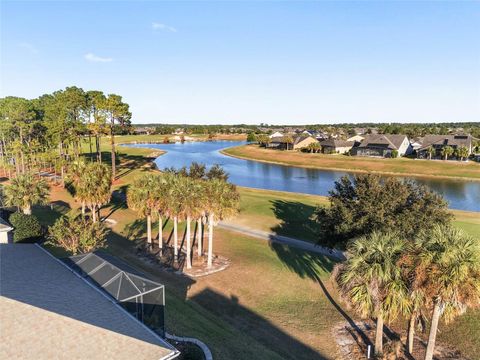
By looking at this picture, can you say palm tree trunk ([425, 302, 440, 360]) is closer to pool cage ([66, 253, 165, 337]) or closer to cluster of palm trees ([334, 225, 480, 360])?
cluster of palm trees ([334, 225, 480, 360])

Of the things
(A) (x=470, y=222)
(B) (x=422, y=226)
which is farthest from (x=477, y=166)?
(B) (x=422, y=226)

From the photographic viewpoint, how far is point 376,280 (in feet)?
50.5

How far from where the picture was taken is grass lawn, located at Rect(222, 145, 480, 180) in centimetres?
9031

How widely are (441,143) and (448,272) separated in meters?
110

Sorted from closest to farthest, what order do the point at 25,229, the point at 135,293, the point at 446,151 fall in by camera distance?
the point at 135,293 → the point at 25,229 → the point at 446,151

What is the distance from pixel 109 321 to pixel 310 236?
27.8 m

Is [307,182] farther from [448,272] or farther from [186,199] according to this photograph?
[448,272]

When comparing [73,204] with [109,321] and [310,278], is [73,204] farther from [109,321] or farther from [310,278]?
[109,321]

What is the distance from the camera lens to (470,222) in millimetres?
42750

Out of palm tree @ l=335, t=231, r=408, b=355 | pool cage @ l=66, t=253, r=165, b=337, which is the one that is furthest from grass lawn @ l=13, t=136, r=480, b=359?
palm tree @ l=335, t=231, r=408, b=355

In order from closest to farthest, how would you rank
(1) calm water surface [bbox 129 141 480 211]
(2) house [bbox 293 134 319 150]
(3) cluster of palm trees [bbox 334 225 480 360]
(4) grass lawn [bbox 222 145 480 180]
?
(3) cluster of palm trees [bbox 334 225 480 360]
(1) calm water surface [bbox 129 141 480 211]
(4) grass lawn [bbox 222 145 480 180]
(2) house [bbox 293 134 319 150]

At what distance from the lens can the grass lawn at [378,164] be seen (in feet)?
296

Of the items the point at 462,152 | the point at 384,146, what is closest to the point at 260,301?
the point at 462,152

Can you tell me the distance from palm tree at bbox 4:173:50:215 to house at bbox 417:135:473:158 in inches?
4203
